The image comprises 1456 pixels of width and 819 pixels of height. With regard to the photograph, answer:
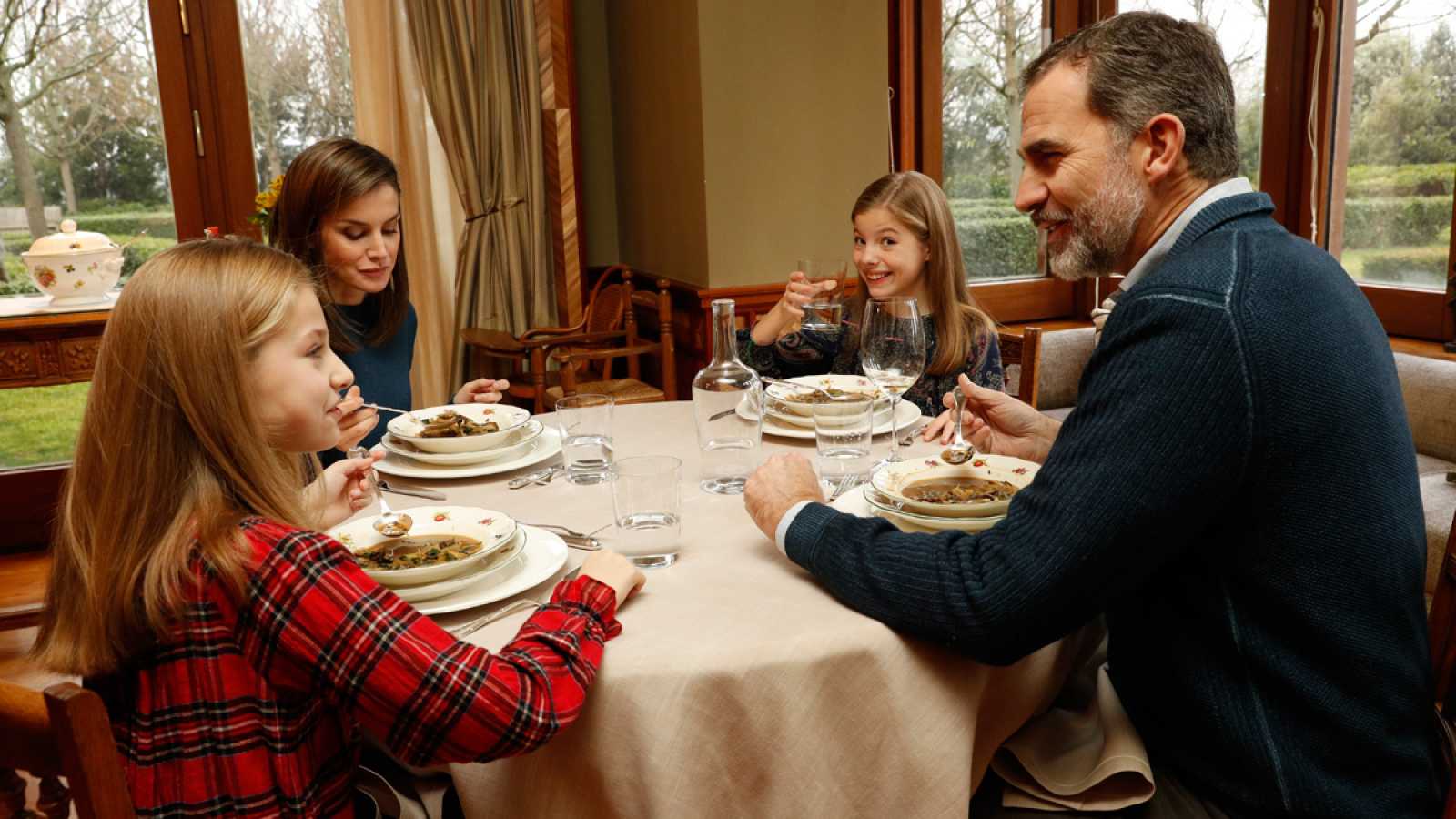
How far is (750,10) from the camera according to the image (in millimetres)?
4188

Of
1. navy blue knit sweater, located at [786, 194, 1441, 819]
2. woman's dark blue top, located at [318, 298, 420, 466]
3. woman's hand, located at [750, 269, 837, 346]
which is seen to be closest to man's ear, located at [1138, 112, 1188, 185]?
navy blue knit sweater, located at [786, 194, 1441, 819]

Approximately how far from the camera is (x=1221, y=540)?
1.16 m

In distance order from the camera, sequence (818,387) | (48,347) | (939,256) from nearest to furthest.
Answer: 1. (818,387)
2. (939,256)
3. (48,347)

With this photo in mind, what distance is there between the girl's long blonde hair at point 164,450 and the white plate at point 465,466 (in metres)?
0.61

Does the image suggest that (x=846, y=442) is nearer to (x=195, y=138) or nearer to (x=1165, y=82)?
(x=1165, y=82)

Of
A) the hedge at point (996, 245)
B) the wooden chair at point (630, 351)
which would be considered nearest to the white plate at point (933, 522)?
the wooden chair at point (630, 351)

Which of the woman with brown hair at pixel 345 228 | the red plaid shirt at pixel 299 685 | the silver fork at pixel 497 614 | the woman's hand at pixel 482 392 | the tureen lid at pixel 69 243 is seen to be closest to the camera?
the red plaid shirt at pixel 299 685

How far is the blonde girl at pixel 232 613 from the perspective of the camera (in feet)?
3.41

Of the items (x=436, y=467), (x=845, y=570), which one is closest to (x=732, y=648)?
(x=845, y=570)

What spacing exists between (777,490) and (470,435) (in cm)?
67

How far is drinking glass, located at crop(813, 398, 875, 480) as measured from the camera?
→ 1.60m

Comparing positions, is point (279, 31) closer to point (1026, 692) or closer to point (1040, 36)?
point (1040, 36)

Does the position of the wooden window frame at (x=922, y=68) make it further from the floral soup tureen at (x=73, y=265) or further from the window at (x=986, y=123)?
the floral soup tureen at (x=73, y=265)

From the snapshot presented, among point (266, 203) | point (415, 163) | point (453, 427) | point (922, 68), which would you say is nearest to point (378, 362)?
point (453, 427)
